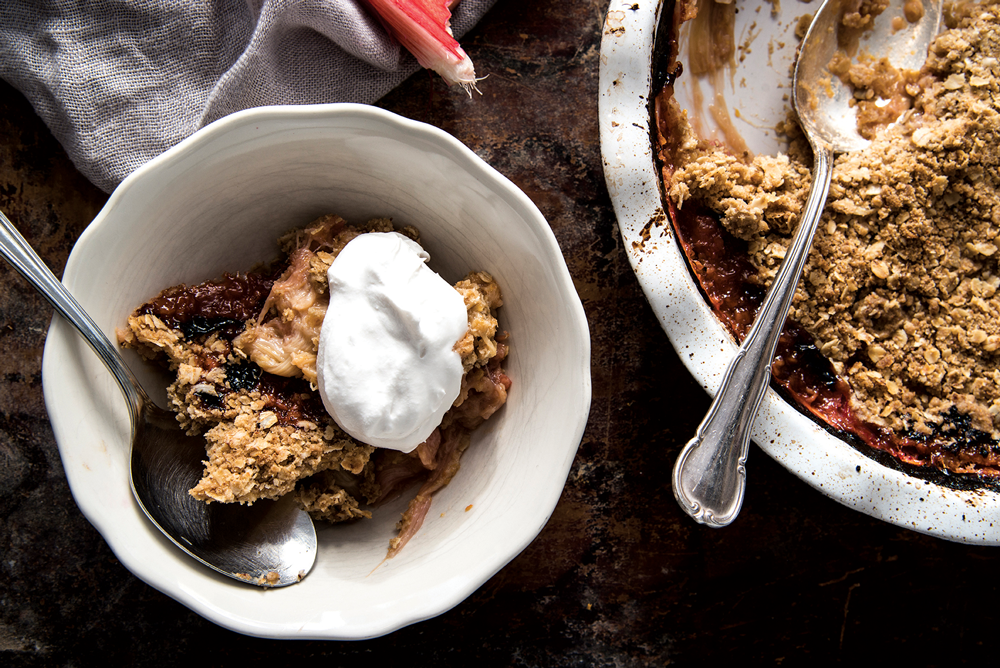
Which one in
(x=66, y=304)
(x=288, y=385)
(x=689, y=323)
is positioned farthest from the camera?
(x=689, y=323)

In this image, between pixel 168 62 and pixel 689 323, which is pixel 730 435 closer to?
pixel 689 323

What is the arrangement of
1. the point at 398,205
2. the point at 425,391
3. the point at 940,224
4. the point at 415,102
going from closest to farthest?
the point at 425,391
the point at 398,205
the point at 940,224
the point at 415,102

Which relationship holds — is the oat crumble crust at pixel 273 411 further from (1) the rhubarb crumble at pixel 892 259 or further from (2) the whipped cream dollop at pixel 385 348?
(1) the rhubarb crumble at pixel 892 259

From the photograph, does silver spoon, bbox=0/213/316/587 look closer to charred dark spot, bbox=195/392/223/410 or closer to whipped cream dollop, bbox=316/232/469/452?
charred dark spot, bbox=195/392/223/410

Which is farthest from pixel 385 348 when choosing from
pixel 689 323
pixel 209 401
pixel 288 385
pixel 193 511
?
pixel 689 323

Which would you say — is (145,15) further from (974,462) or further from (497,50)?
(974,462)

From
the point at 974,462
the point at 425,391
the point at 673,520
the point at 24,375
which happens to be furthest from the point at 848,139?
the point at 24,375

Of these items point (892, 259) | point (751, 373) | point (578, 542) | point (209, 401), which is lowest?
point (578, 542)

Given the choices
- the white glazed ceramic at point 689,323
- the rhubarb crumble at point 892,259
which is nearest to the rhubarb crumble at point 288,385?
the white glazed ceramic at point 689,323
